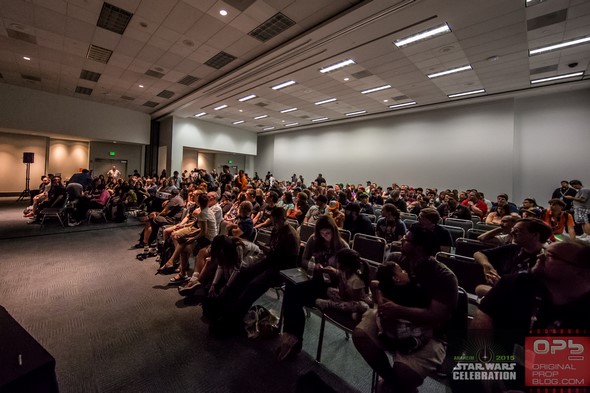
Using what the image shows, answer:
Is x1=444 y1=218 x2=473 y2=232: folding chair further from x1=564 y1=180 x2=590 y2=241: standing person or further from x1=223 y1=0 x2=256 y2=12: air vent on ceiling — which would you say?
x1=223 y1=0 x2=256 y2=12: air vent on ceiling

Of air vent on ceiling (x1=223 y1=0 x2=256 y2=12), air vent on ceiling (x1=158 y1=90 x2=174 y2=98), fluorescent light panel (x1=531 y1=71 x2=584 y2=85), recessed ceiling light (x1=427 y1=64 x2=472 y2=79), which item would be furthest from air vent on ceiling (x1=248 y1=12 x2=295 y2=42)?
fluorescent light panel (x1=531 y1=71 x2=584 y2=85)

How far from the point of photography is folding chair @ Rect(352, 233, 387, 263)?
3.22m

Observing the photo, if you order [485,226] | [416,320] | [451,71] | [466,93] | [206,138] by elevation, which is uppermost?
[466,93]

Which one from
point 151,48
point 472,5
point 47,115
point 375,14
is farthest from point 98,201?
point 472,5

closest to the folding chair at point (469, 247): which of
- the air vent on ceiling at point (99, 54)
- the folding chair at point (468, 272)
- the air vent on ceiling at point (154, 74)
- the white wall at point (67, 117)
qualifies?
the folding chair at point (468, 272)

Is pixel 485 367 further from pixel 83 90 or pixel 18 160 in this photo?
pixel 18 160

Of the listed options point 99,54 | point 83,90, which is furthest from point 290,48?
point 83,90

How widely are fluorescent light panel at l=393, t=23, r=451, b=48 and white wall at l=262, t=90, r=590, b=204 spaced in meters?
6.44

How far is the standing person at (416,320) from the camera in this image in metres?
1.54

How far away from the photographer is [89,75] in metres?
8.73

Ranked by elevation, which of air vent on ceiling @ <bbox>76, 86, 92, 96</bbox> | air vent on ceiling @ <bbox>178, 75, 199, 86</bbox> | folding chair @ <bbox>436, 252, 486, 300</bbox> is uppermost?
air vent on ceiling @ <bbox>76, 86, 92, 96</bbox>

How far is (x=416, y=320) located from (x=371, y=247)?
5.87ft

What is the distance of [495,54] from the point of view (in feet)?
20.5

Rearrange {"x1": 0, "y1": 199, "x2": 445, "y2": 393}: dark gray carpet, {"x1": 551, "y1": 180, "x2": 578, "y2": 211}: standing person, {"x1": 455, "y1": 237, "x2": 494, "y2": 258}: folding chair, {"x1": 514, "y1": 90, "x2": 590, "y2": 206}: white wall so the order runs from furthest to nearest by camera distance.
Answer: {"x1": 514, "y1": 90, "x2": 590, "y2": 206}: white wall → {"x1": 551, "y1": 180, "x2": 578, "y2": 211}: standing person → {"x1": 455, "y1": 237, "x2": 494, "y2": 258}: folding chair → {"x1": 0, "y1": 199, "x2": 445, "y2": 393}: dark gray carpet
